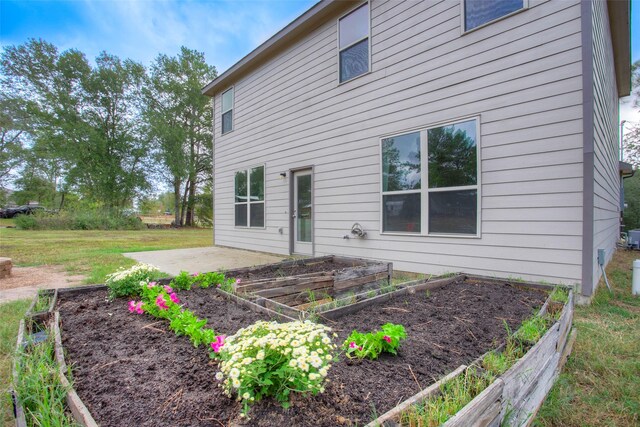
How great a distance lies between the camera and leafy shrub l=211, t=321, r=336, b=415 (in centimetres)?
107

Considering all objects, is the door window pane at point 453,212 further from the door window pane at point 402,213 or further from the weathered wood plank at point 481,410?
the weathered wood plank at point 481,410

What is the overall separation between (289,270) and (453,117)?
2.89 metres

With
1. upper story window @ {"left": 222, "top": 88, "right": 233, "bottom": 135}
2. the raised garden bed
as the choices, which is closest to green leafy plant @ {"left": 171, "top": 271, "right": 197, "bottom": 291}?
the raised garden bed

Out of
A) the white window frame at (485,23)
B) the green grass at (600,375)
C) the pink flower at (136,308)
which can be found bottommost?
the green grass at (600,375)

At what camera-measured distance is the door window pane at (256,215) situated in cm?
709

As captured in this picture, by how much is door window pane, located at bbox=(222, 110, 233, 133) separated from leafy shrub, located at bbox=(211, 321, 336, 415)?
7.87 metres

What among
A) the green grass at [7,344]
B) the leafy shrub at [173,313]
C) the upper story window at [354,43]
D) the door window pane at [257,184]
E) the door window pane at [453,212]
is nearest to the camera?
the green grass at [7,344]

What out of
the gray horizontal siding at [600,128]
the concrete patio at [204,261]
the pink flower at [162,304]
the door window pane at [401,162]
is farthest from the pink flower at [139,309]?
the gray horizontal siding at [600,128]

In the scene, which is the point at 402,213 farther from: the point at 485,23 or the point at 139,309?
the point at 139,309

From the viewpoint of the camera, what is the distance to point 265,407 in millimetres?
1114

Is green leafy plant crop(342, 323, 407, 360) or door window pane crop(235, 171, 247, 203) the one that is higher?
door window pane crop(235, 171, 247, 203)

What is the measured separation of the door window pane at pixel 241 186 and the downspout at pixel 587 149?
6420 millimetres

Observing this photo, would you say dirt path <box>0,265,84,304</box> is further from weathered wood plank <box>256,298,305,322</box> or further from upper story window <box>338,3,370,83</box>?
upper story window <box>338,3,370,83</box>

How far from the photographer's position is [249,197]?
7.46 m
